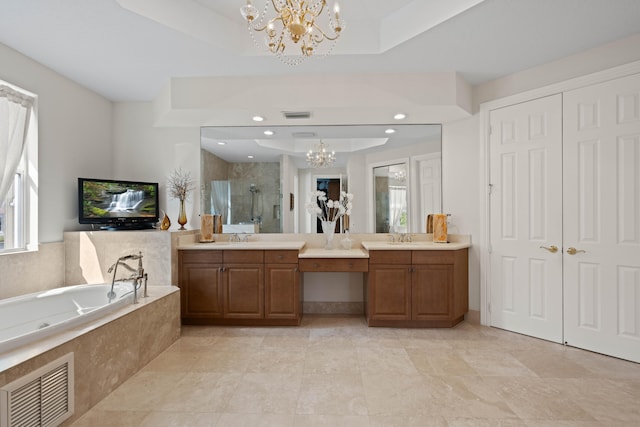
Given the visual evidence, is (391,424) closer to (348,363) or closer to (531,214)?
(348,363)

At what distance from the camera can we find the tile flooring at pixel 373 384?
6.01ft

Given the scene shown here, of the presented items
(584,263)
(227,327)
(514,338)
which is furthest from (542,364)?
(227,327)

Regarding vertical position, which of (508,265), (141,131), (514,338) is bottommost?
(514,338)

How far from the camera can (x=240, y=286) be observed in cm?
322

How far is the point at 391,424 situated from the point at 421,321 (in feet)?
5.15

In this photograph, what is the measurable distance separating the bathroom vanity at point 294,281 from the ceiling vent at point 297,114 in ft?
4.63

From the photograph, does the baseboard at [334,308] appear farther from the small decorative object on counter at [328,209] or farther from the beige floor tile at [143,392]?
the beige floor tile at [143,392]

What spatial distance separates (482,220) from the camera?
10.9ft

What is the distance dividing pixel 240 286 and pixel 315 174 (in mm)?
1528

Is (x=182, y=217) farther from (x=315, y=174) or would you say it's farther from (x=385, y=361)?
(x=385, y=361)

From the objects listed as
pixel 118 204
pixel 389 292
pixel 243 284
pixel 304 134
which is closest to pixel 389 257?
pixel 389 292

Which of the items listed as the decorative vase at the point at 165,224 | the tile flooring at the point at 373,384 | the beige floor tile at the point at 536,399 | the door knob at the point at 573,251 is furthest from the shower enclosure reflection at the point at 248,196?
the door knob at the point at 573,251

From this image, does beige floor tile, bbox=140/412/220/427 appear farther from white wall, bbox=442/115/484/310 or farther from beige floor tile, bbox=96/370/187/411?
white wall, bbox=442/115/484/310

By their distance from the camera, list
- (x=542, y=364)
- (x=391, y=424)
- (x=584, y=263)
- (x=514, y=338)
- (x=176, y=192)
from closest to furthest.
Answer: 1. (x=391, y=424)
2. (x=542, y=364)
3. (x=584, y=263)
4. (x=514, y=338)
5. (x=176, y=192)
